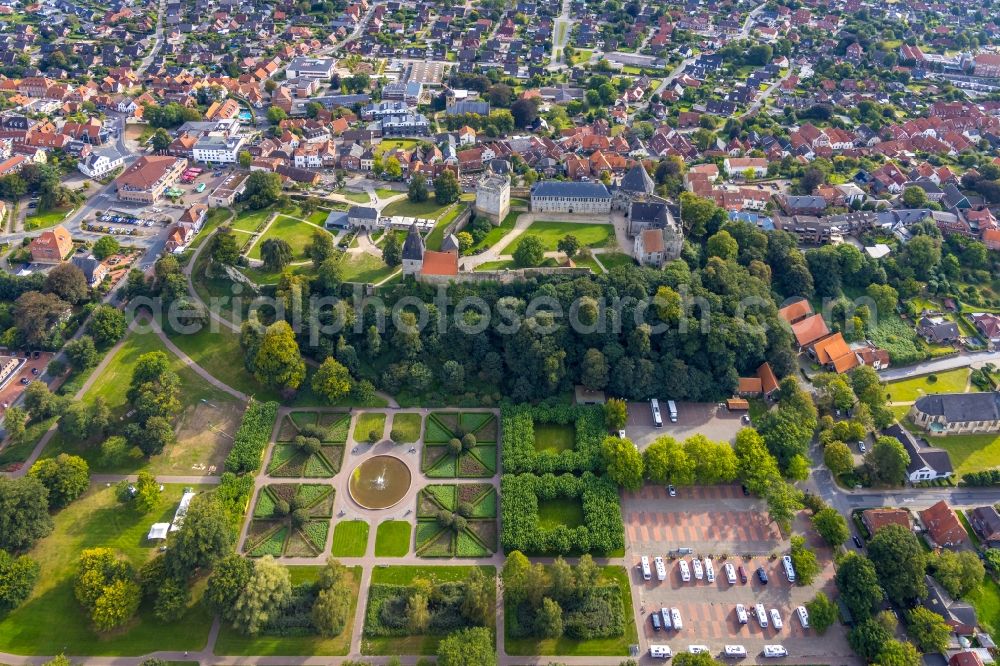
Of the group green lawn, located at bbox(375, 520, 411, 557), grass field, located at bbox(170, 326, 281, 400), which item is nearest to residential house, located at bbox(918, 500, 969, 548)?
green lawn, located at bbox(375, 520, 411, 557)

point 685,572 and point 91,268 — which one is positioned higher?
point 685,572

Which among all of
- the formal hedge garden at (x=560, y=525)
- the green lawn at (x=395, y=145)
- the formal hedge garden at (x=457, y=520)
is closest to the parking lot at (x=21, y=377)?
the formal hedge garden at (x=457, y=520)

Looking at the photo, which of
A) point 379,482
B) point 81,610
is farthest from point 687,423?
point 81,610

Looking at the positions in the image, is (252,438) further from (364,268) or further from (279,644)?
(364,268)

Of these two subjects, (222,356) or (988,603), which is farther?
(222,356)

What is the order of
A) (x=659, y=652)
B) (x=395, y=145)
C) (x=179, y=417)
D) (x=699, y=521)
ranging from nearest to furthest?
(x=659, y=652) < (x=699, y=521) < (x=179, y=417) < (x=395, y=145)

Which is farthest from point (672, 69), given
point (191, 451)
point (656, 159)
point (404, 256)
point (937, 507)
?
point (191, 451)

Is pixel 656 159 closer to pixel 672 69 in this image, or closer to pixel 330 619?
pixel 672 69
